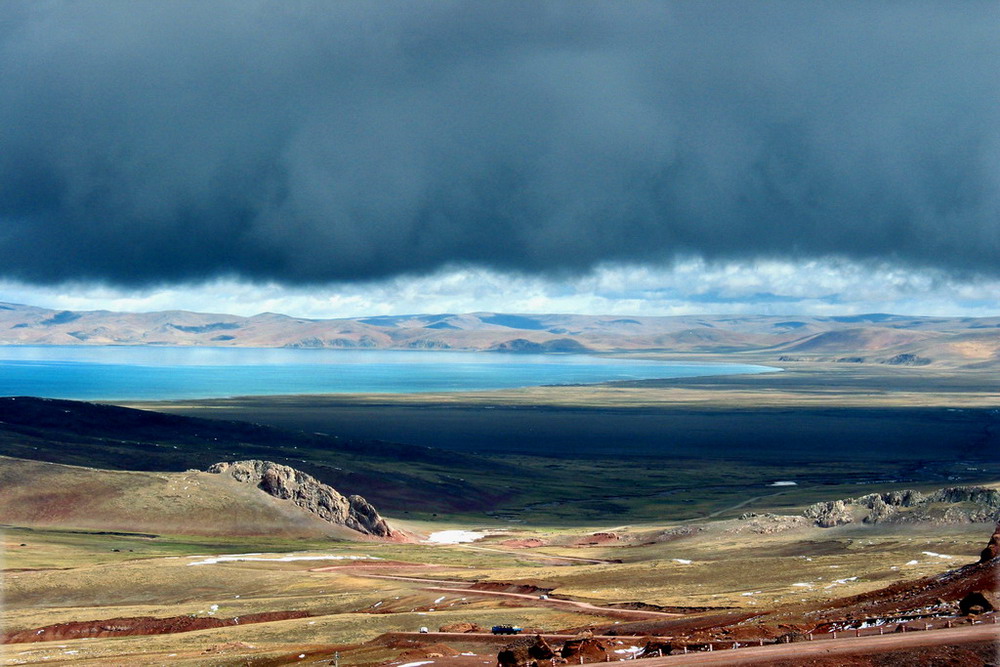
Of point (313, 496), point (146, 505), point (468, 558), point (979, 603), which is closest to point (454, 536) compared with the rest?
point (313, 496)

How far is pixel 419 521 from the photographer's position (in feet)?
429

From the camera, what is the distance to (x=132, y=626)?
63.0 metres

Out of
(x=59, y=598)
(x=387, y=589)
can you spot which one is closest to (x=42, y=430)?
(x=59, y=598)

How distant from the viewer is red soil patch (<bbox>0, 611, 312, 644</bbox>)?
61.0 m

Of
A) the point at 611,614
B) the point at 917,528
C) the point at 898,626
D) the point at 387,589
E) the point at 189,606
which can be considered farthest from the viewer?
the point at 917,528

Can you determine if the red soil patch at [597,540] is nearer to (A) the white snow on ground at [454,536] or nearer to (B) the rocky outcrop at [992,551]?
(A) the white snow on ground at [454,536]

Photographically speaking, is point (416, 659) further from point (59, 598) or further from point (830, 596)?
point (59, 598)

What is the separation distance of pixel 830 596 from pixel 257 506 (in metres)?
73.5

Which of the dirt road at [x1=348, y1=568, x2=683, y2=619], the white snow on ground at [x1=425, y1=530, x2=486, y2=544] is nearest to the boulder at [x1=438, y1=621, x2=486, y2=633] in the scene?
the dirt road at [x1=348, y1=568, x2=683, y2=619]

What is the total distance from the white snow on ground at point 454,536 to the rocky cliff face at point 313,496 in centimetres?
525

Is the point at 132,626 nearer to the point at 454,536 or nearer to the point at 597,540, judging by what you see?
the point at 454,536

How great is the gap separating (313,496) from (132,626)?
5880cm

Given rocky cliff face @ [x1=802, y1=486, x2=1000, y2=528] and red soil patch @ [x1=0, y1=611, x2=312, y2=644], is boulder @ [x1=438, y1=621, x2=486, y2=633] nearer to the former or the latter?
red soil patch @ [x1=0, y1=611, x2=312, y2=644]

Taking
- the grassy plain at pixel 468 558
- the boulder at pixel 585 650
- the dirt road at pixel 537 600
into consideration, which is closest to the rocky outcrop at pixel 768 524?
the grassy plain at pixel 468 558
